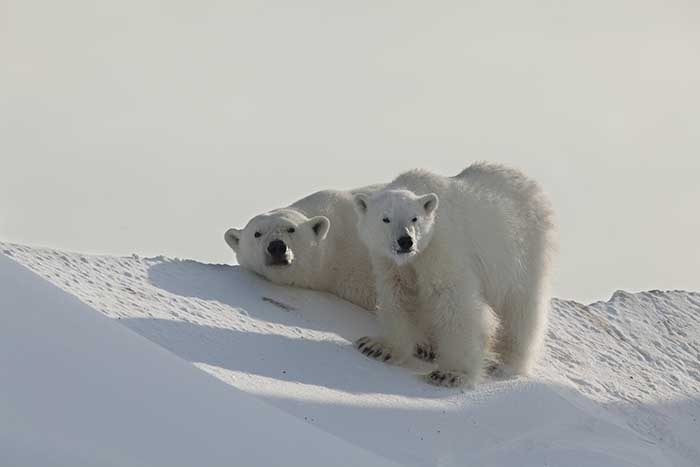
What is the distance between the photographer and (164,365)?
285 inches

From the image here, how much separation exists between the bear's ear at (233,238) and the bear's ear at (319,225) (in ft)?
1.98

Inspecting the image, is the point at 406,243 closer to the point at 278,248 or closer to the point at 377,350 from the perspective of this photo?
the point at 377,350

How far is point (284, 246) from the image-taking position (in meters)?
11.4

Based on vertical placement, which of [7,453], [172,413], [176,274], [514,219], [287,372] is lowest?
[7,453]

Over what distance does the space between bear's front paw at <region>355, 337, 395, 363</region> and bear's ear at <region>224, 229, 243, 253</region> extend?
5.67ft

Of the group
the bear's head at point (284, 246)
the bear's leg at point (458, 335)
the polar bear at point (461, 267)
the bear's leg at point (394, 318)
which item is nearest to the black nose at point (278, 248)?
the bear's head at point (284, 246)

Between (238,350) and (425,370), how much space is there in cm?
147

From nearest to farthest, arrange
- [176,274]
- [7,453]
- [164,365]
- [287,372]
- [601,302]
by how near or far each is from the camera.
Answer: [7,453] → [164,365] → [287,372] → [176,274] → [601,302]

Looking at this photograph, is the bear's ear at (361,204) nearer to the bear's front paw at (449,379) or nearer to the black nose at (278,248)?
the black nose at (278,248)

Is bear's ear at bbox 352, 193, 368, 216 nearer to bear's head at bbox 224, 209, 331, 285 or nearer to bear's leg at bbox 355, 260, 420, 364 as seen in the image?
bear's leg at bbox 355, 260, 420, 364

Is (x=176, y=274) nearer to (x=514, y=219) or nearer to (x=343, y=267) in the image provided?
(x=343, y=267)

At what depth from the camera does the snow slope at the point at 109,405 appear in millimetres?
6148

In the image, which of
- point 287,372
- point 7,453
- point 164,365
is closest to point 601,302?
point 287,372

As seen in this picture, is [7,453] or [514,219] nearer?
[7,453]
